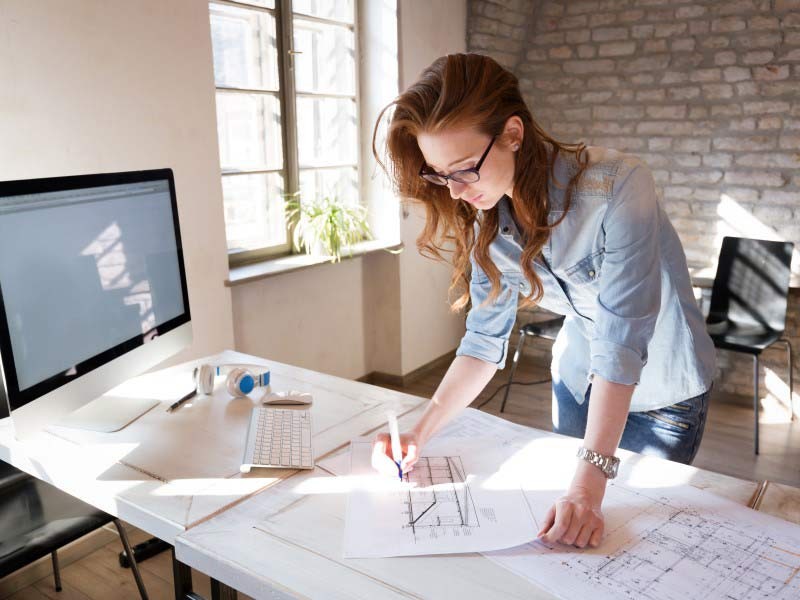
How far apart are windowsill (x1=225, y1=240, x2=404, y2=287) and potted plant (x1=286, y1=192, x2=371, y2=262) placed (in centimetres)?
5

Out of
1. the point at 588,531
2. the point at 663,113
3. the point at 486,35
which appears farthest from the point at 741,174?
the point at 588,531

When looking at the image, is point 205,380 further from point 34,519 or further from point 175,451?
point 34,519

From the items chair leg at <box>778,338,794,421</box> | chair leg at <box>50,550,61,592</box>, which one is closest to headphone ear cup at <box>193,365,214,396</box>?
chair leg at <box>50,550,61,592</box>

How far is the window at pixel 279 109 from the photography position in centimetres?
320

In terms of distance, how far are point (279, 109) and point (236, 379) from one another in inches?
82.0

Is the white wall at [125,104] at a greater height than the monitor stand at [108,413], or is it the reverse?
the white wall at [125,104]

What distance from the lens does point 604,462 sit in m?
1.11

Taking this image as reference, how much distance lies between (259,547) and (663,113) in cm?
355

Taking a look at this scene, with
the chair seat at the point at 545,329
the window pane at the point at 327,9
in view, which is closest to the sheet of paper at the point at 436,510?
the chair seat at the point at 545,329

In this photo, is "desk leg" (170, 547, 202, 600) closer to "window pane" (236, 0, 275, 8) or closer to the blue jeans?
the blue jeans

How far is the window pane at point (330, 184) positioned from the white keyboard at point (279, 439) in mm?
2162

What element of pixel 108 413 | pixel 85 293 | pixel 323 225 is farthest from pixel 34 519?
pixel 323 225

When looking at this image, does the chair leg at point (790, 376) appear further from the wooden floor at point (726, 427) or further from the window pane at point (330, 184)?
the window pane at point (330, 184)

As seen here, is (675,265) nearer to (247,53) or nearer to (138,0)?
(138,0)
